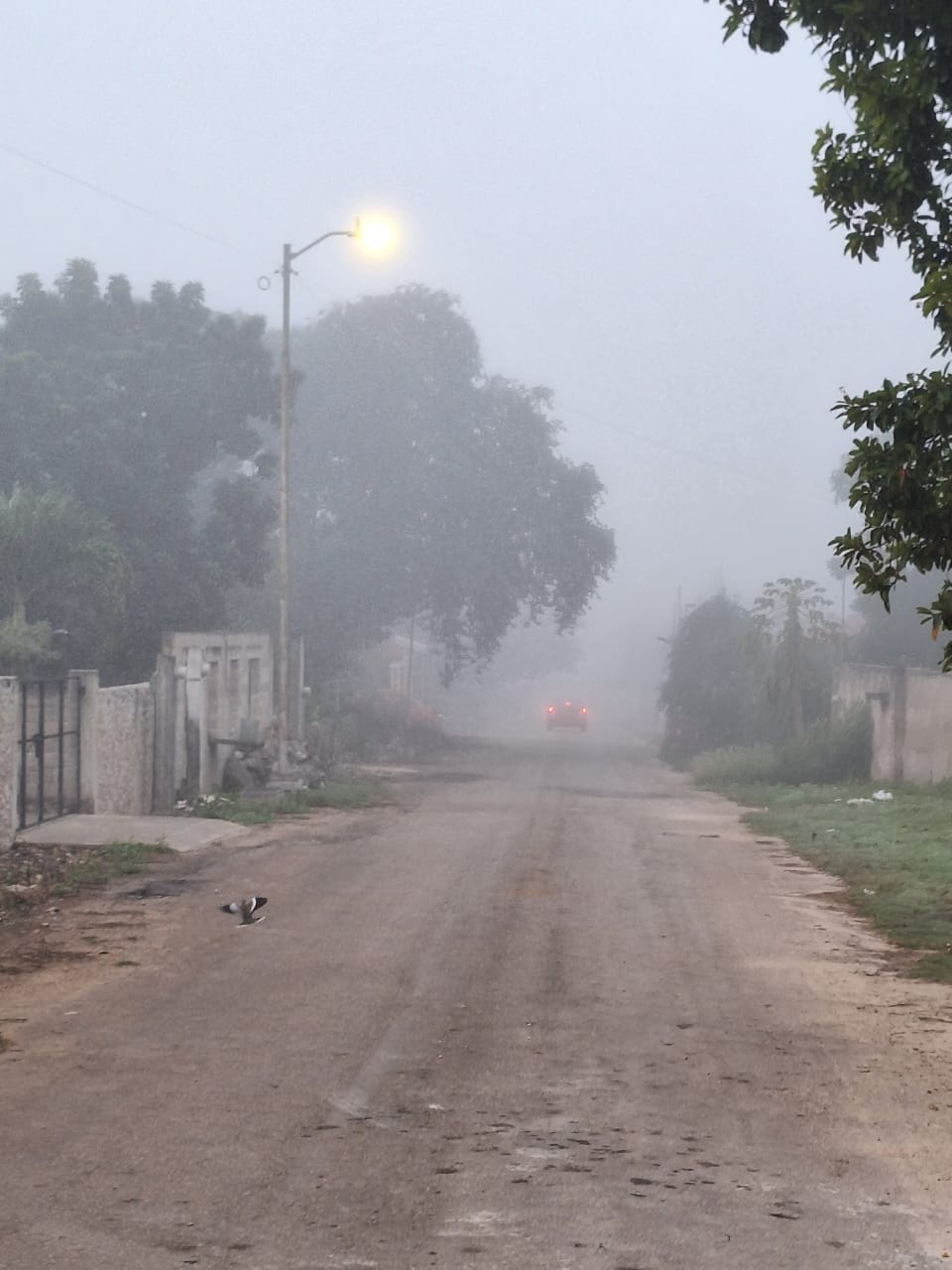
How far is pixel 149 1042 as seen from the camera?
8.90 metres

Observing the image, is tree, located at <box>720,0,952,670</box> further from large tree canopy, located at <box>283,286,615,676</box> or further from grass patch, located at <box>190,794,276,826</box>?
large tree canopy, located at <box>283,286,615,676</box>

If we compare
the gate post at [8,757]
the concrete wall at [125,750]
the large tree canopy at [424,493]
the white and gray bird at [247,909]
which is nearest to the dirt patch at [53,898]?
the gate post at [8,757]

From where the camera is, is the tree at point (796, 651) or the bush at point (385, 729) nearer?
the tree at point (796, 651)

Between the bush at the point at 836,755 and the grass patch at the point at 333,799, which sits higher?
the bush at the point at 836,755

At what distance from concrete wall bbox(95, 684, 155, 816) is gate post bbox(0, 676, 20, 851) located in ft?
14.7

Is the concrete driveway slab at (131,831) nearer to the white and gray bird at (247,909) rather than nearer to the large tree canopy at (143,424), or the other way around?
the white and gray bird at (247,909)

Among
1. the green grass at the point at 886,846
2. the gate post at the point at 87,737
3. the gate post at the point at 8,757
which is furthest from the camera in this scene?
the gate post at the point at 87,737

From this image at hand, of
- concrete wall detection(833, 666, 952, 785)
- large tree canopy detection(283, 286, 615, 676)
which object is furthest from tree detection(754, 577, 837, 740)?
large tree canopy detection(283, 286, 615, 676)

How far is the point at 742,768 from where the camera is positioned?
3822 cm

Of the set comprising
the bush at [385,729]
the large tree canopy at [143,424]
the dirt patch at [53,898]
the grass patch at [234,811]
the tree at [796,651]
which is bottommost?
the dirt patch at [53,898]

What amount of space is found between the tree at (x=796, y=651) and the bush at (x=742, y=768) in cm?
284

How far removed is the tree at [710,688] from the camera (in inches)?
1955

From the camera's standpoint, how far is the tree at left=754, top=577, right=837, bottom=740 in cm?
4294

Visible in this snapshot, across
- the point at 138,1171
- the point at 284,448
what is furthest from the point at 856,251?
the point at 284,448
